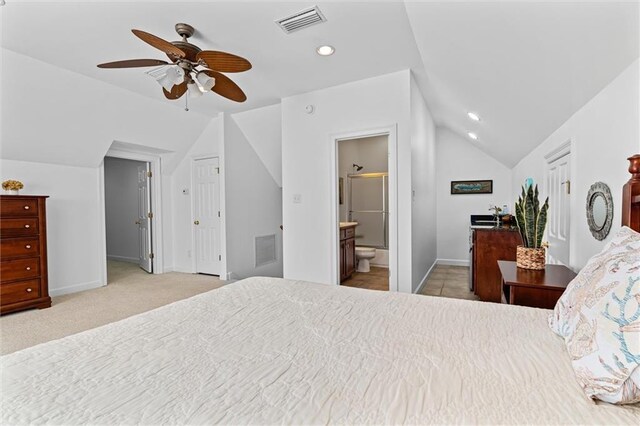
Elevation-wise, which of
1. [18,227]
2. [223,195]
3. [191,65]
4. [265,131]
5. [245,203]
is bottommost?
[18,227]

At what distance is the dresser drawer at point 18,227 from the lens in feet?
10.1

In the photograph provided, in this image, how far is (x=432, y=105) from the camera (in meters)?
4.40

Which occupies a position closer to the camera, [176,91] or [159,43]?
[159,43]

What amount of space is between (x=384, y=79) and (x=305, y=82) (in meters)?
0.91

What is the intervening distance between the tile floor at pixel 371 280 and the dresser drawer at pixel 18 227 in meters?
3.79

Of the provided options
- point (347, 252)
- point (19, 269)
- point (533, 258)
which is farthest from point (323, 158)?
point (19, 269)

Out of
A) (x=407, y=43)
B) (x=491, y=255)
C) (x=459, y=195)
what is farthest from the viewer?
(x=459, y=195)

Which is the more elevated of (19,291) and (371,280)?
(19,291)

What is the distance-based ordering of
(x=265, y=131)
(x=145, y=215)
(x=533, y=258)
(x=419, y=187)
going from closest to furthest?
(x=533, y=258)
(x=419, y=187)
(x=265, y=131)
(x=145, y=215)

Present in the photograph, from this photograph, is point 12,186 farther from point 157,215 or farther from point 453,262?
point 453,262

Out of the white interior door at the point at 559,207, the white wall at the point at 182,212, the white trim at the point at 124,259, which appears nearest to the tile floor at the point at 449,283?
the white interior door at the point at 559,207

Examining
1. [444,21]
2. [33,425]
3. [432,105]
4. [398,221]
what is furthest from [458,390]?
[432,105]

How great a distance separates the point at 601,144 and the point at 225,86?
8.68ft

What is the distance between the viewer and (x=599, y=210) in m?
1.69
